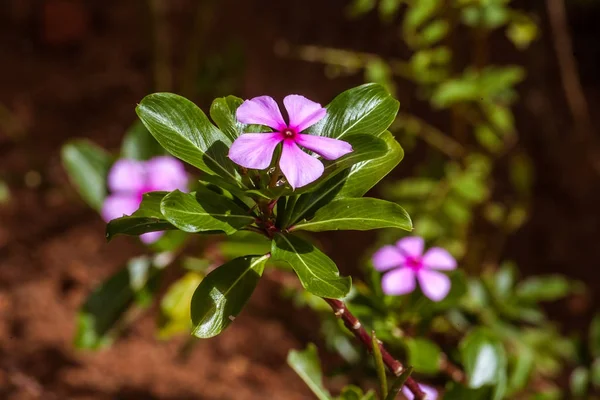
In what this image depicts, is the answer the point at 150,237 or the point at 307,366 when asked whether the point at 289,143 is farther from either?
the point at 150,237

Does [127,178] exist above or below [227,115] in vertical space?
below

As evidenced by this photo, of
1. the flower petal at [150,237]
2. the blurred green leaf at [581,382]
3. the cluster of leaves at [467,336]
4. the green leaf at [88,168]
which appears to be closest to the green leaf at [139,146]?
the green leaf at [88,168]

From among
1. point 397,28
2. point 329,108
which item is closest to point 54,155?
point 397,28

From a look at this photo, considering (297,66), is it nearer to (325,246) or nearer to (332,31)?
(332,31)

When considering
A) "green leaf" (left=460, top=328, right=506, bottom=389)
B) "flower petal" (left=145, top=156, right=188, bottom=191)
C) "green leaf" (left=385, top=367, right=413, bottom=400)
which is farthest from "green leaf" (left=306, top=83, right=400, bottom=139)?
"flower petal" (left=145, top=156, right=188, bottom=191)

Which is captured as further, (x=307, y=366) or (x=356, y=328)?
(x=307, y=366)

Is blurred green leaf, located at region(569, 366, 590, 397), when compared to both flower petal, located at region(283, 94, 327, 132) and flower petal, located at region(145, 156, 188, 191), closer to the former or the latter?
flower petal, located at region(145, 156, 188, 191)

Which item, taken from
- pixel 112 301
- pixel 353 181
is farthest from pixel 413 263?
pixel 112 301
